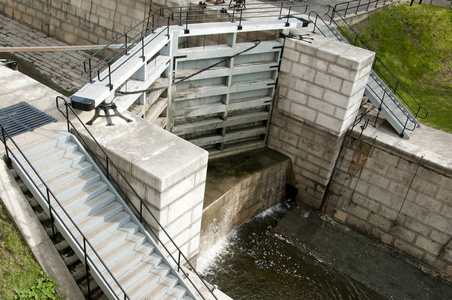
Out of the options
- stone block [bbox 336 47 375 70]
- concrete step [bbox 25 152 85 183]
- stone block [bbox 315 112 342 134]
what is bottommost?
stone block [bbox 315 112 342 134]

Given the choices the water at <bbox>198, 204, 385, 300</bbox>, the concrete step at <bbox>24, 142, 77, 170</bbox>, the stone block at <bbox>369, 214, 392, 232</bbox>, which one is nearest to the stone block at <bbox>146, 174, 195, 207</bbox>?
the concrete step at <bbox>24, 142, 77, 170</bbox>

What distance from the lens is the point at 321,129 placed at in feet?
48.6

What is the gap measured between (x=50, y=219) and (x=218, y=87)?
756cm

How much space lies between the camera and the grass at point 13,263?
7689mm

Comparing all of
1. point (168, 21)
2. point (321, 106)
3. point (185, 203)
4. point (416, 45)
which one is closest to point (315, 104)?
point (321, 106)

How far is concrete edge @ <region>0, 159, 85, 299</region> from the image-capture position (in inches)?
319

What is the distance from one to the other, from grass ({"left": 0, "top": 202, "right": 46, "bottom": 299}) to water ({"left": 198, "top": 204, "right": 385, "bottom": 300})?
5.46m

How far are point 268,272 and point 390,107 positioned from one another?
6854 millimetres

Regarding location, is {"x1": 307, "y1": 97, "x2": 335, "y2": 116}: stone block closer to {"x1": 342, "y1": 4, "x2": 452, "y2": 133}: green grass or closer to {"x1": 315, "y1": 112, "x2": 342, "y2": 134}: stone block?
{"x1": 315, "y1": 112, "x2": 342, "y2": 134}: stone block

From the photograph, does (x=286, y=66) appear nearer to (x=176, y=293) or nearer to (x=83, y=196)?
(x=83, y=196)

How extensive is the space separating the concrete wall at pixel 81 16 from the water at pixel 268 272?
911cm

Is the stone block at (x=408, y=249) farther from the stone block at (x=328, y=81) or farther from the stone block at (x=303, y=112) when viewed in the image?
the stone block at (x=328, y=81)

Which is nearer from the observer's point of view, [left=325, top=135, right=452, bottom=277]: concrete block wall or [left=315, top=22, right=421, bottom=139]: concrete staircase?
[left=325, top=135, right=452, bottom=277]: concrete block wall

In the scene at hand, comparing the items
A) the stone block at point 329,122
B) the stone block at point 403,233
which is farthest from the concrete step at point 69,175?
the stone block at point 403,233
